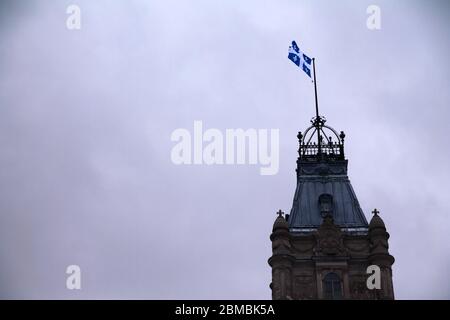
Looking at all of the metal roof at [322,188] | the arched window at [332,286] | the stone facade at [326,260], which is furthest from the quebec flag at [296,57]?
the arched window at [332,286]

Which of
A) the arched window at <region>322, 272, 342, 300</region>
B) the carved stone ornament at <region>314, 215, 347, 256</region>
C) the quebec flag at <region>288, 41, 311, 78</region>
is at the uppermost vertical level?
the quebec flag at <region>288, 41, 311, 78</region>

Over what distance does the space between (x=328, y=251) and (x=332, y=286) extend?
10.7ft

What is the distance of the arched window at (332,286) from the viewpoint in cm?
7381

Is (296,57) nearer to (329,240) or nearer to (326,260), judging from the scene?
(329,240)

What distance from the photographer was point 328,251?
250 ft

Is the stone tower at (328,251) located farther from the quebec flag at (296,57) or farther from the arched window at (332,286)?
the quebec flag at (296,57)

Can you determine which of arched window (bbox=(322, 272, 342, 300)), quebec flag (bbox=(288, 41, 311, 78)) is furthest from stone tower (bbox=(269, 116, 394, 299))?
quebec flag (bbox=(288, 41, 311, 78))

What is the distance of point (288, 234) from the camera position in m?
77.5

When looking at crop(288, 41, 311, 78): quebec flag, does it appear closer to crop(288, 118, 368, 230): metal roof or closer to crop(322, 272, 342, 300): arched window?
crop(288, 118, 368, 230): metal roof

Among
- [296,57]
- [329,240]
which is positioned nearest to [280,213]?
[329,240]

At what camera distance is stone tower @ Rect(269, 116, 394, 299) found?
243 feet
